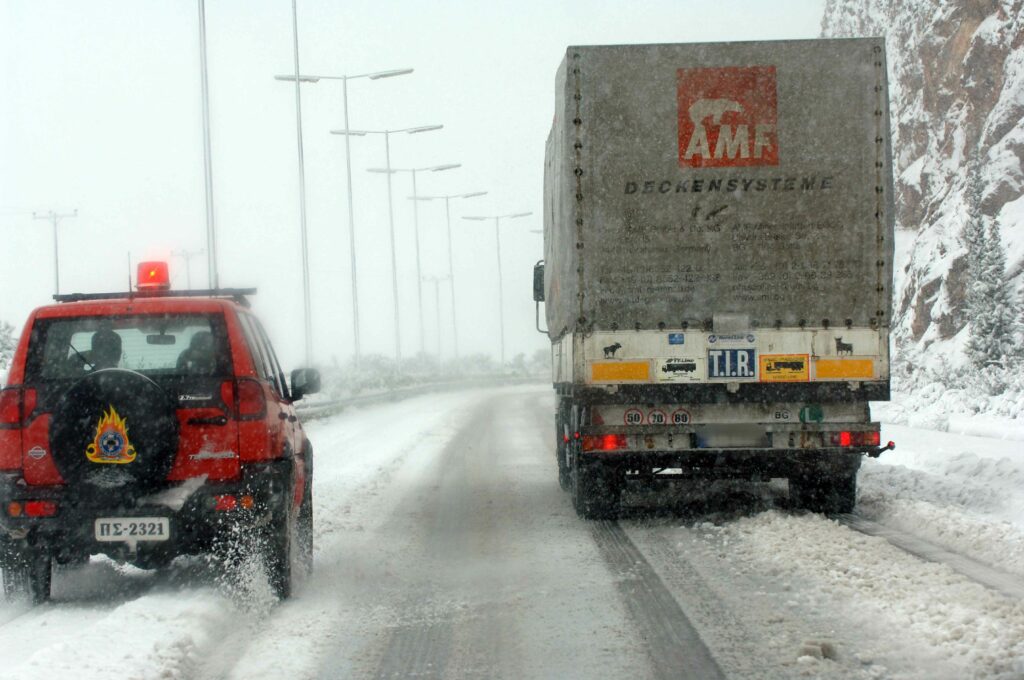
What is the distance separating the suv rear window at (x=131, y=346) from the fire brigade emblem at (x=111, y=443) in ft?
1.50

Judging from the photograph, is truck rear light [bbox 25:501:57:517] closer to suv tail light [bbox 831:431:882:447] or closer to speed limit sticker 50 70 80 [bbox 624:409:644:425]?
speed limit sticker 50 70 80 [bbox 624:409:644:425]

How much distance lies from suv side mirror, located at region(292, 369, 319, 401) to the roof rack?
0.58 metres

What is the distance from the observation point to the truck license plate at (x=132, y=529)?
7.25 metres

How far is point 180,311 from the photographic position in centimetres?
767

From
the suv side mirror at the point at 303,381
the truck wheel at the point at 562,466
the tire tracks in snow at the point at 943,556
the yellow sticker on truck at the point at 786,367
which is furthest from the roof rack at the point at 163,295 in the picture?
the truck wheel at the point at 562,466

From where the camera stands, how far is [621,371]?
10594 mm

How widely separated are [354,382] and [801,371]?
4252cm

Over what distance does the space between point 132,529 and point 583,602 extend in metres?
2.59

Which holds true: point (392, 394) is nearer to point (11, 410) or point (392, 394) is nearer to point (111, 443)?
point (11, 410)

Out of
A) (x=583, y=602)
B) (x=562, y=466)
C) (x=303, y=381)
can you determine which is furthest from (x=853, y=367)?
(x=562, y=466)

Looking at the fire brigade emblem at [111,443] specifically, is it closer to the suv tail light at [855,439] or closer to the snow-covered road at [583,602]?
the snow-covered road at [583,602]

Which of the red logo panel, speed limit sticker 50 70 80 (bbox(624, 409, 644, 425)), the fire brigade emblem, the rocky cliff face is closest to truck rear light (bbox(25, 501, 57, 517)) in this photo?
the fire brigade emblem

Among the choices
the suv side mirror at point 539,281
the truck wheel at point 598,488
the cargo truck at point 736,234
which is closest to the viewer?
the cargo truck at point 736,234

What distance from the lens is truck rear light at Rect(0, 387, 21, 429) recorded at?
24.2ft
